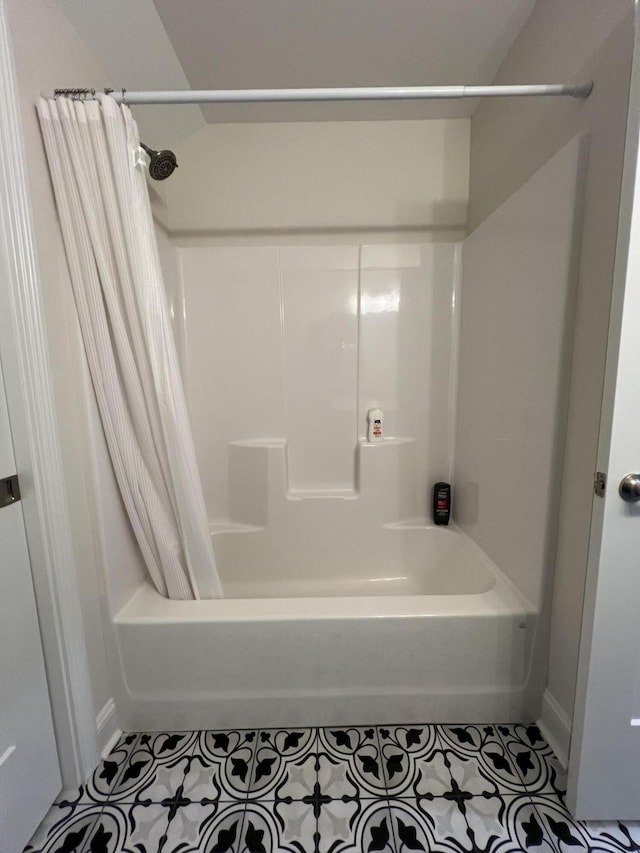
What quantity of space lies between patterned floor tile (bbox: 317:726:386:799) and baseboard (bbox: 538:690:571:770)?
1.71 ft

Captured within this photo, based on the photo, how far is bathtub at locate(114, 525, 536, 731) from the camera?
1.07m

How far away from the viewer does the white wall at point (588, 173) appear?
83 centimetres

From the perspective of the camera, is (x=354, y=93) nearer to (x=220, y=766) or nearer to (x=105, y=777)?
(x=220, y=766)

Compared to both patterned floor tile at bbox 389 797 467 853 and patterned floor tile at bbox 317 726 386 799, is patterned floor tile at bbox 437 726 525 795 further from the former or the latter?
patterned floor tile at bbox 317 726 386 799

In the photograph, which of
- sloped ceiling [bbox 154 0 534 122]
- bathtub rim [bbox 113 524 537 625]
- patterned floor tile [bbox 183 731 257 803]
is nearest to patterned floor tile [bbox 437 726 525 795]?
bathtub rim [bbox 113 524 537 625]

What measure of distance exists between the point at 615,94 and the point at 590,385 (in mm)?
679

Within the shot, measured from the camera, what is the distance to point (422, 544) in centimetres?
175

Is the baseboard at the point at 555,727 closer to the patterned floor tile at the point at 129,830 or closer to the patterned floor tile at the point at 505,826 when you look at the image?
the patterned floor tile at the point at 505,826

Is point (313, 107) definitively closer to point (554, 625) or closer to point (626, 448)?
point (626, 448)

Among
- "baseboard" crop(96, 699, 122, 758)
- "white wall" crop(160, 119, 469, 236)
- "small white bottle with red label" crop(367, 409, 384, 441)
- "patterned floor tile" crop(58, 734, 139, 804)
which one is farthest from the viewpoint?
"small white bottle with red label" crop(367, 409, 384, 441)

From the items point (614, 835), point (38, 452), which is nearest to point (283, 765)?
point (614, 835)

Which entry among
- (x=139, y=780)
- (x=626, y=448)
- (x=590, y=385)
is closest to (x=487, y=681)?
(x=626, y=448)

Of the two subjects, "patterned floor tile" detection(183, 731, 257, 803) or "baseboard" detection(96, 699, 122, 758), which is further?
"baseboard" detection(96, 699, 122, 758)

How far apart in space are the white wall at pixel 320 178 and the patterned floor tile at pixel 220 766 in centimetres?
199
